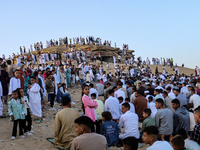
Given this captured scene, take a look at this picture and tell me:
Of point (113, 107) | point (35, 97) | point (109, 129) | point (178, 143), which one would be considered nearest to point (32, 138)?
point (35, 97)

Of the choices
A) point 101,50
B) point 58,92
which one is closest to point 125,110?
point 58,92

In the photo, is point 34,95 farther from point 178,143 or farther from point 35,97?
point 178,143

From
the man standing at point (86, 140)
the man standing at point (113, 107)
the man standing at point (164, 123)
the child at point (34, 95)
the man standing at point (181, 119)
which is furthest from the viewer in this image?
the child at point (34, 95)

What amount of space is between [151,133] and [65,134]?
8.34 ft

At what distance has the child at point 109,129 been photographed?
613 centimetres

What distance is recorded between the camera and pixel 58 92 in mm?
12102

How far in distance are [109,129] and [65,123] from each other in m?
1.50

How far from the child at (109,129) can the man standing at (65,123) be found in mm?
1015

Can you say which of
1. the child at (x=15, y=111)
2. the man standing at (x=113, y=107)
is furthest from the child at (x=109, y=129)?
the child at (x=15, y=111)

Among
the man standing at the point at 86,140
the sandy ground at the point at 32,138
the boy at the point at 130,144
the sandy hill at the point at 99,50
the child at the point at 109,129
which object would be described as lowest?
the sandy ground at the point at 32,138

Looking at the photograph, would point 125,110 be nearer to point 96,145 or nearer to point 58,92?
point 96,145

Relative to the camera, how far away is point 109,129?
6.19 meters

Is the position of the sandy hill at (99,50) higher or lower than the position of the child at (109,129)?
higher

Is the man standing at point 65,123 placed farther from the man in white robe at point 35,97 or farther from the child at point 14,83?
the child at point 14,83
